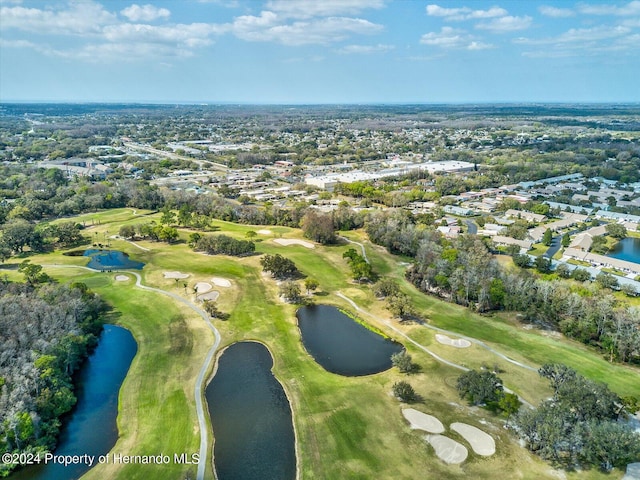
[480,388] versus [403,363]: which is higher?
[480,388]

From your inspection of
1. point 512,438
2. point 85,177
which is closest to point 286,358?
point 512,438

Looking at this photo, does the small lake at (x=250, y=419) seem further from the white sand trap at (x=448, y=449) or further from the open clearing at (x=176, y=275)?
the open clearing at (x=176, y=275)

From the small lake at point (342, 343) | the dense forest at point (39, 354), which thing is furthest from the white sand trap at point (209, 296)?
the dense forest at point (39, 354)

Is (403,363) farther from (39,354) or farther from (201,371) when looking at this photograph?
(39,354)

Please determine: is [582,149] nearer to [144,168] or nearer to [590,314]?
[590,314]

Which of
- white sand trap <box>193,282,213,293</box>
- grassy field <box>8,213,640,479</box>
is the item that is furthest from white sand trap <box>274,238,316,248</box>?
white sand trap <box>193,282,213,293</box>

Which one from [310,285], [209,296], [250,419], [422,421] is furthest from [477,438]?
[209,296]
